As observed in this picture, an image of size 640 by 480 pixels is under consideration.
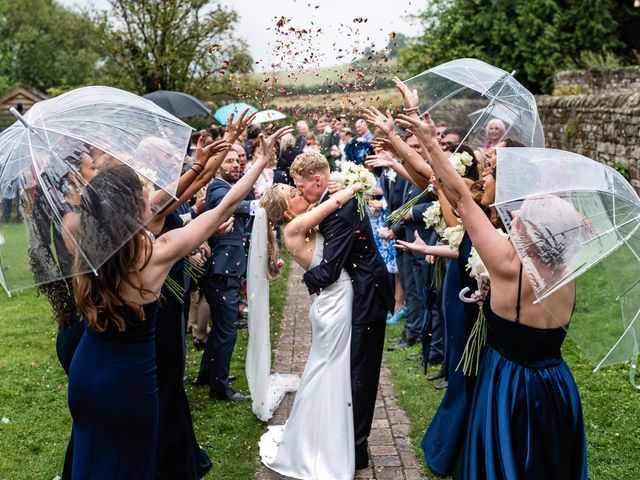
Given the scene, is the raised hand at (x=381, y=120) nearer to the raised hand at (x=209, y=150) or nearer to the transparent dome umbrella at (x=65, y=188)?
the raised hand at (x=209, y=150)

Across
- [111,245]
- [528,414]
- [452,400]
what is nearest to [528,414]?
[528,414]

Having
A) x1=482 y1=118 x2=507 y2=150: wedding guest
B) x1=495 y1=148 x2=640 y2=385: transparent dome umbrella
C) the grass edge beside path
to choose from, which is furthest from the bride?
x1=495 y1=148 x2=640 y2=385: transparent dome umbrella

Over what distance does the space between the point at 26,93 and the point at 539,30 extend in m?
28.6

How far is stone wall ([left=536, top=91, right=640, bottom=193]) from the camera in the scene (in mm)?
11117

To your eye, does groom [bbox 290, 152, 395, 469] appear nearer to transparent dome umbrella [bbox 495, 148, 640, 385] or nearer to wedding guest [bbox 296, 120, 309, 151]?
transparent dome umbrella [bbox 495, 148, 640, 385]

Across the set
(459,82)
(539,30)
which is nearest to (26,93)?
(539,30)

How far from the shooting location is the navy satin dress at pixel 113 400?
351cm

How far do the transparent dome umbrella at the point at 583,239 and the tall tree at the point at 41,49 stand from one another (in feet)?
170

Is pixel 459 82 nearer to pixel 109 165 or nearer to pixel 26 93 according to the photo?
pixel 109 165

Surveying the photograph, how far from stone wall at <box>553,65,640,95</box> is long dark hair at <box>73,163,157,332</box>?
51.0ft

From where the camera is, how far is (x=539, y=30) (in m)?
24.9

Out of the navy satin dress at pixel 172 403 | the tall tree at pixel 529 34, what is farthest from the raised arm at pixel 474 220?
the tall tree at pixel 529 34

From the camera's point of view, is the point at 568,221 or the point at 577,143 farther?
the point at 577,143

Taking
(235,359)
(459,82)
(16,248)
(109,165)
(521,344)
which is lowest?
(235,359)
